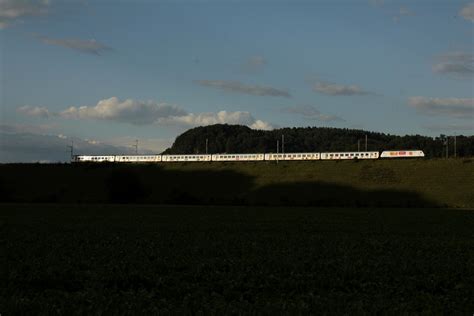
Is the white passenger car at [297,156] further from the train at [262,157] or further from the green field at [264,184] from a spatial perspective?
the green field at [264,184]

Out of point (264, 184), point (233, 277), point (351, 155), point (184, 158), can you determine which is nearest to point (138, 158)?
point (184, 158)

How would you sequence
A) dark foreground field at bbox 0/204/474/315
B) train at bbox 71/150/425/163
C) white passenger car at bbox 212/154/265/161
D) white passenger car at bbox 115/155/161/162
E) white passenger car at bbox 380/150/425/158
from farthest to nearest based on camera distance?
white passenger car at bbox 115/155/161/162 → white passenger car at bbox 212/154/265/161 → train at bbox 71/150/425/163 → white passenger car at bbox 380/150/425/158 → dark foreground field at bbox 0/204/474/315

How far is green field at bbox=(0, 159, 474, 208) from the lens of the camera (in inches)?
4761

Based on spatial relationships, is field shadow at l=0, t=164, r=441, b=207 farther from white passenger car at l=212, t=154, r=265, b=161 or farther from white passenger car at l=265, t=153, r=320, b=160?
white passenger car at l=265, t=153, r=320, b=160

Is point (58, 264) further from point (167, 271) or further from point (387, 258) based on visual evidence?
point (387, 258)

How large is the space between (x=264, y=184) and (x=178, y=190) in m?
22.4

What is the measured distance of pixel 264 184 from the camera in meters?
139

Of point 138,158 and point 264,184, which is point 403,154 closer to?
point 264,184

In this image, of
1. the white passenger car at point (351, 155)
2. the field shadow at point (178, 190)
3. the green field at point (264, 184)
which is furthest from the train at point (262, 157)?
the field shadow at point (178, 190)

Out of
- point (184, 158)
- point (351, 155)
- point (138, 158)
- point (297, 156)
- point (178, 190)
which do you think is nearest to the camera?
point (178, 190)

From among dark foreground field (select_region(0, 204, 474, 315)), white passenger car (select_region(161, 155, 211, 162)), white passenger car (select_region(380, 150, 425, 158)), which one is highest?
white passenger car (select_region(380, 150, 425, 158))

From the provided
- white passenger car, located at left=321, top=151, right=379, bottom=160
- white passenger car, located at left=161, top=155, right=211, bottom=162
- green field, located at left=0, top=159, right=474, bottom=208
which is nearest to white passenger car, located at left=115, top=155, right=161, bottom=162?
white passenger car, located at left=161, top=155, right=211, bottom=162

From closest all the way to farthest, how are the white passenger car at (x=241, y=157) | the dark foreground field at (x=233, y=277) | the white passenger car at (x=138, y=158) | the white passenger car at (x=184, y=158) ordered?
the dark foreground field at (x=233, y=277)
the white passenger car at (x=241, y=157)
the white passenger car at (x=184, y=158)
the white passenger car at (x=138, y=158)

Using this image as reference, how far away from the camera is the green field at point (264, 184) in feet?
397
